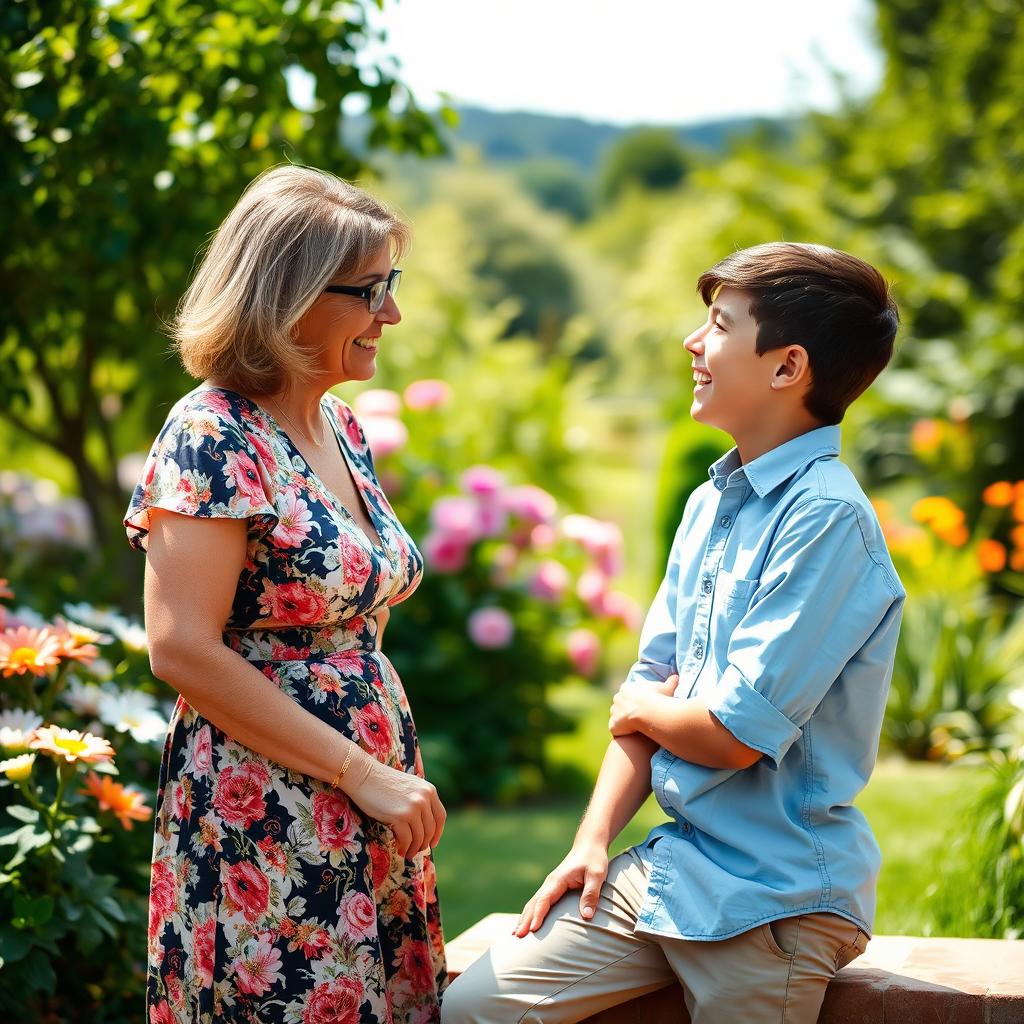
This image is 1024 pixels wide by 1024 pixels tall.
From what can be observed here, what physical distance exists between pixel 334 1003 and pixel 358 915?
140 millimetres

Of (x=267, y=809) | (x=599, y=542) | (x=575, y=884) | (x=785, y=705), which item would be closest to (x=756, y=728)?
(x=785, y=705)

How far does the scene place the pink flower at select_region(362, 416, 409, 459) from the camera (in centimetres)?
621

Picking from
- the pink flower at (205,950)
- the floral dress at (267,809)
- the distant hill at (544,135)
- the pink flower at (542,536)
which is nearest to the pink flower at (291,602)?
the floral dress at (267,809)

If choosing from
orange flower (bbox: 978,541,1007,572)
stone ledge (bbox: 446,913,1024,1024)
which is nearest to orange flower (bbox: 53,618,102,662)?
stone ledge (bbox: 446,913,1024,1024)

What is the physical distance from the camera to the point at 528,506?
21.9ft

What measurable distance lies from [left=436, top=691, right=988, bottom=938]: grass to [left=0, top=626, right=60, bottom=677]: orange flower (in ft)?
7.42

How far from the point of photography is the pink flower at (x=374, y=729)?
2.07 meters

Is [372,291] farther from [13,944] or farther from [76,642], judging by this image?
[13,944]

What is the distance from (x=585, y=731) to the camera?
25.9 feet

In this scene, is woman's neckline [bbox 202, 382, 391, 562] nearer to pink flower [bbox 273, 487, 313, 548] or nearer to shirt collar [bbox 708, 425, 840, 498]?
pink flower [bbox 273, 487, 313, 548]

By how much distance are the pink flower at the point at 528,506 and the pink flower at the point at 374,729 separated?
14.7ft

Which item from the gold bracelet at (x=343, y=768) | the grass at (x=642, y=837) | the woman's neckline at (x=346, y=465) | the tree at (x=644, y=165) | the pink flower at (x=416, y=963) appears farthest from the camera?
the tree at (x=644, y=165)

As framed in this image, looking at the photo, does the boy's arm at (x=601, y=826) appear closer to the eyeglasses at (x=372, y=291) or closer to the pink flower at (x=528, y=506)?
the eyeglasses at (x=372, y=291)

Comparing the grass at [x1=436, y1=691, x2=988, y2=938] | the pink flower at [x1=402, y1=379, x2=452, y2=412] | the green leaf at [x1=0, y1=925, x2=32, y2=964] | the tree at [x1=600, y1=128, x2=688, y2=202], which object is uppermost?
the tree at [x1=600, y1=128, x2=688, y2=202]
